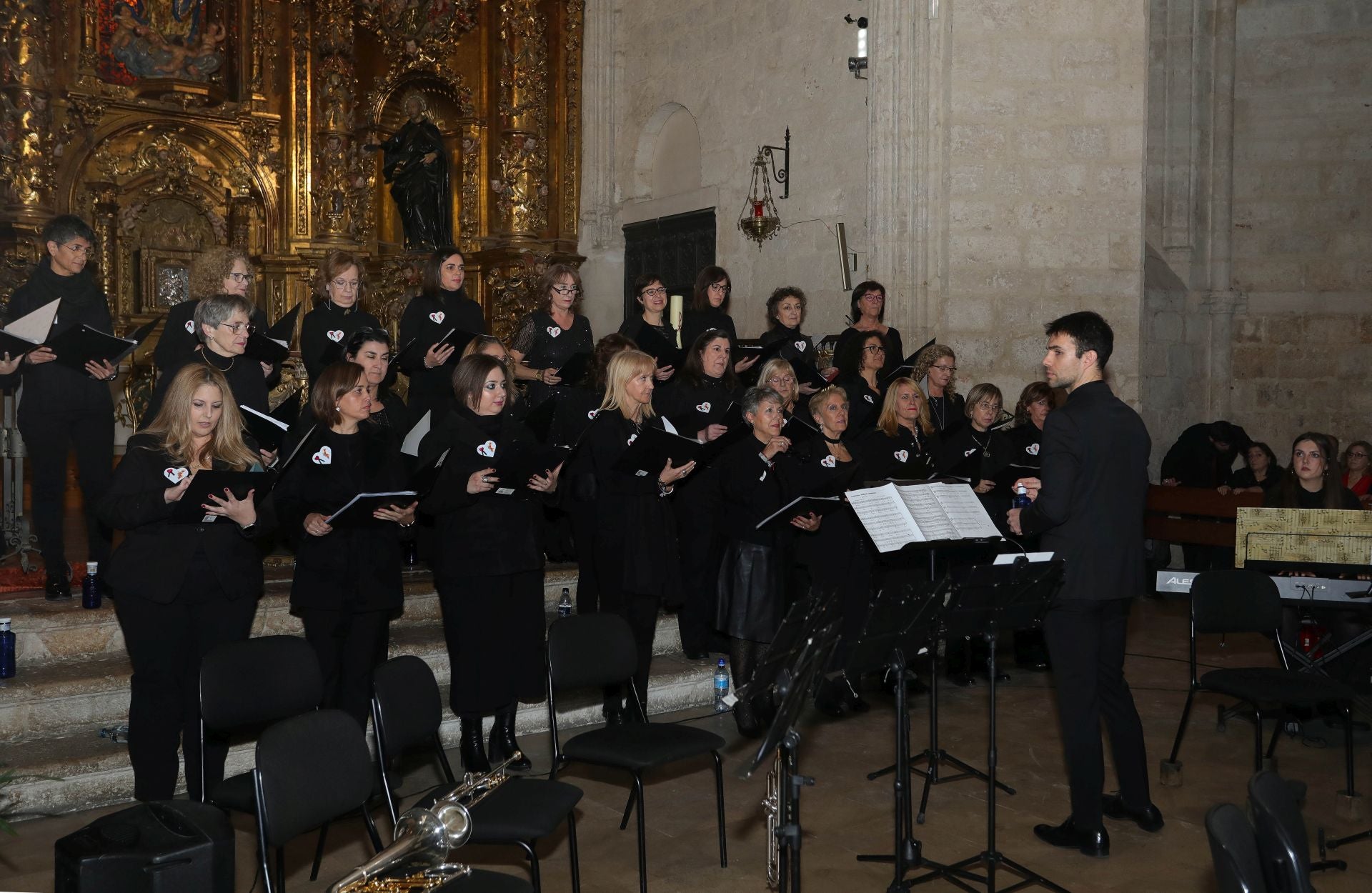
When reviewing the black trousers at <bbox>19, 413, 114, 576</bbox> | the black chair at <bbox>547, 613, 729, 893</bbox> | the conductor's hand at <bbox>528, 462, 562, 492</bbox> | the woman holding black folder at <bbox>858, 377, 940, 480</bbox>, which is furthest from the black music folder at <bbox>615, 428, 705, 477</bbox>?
the black trousers at <bbox>19, 413, 114, 576</bbox>

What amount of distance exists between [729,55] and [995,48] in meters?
2.87

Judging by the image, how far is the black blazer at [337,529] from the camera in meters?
5.16

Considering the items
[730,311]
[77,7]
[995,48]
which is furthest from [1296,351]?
[77,7]

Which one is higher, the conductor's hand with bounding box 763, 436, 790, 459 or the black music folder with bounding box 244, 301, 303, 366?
the black music folder with bounding box 244, 301, 303, 366

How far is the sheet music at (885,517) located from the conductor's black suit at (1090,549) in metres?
0.44

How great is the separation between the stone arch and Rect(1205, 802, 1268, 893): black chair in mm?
10173

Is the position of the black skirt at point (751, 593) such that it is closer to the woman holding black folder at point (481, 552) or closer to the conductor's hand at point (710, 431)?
the conductor's hand at point (710, 431)

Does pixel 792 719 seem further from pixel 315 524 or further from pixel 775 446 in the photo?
pixel 775 446

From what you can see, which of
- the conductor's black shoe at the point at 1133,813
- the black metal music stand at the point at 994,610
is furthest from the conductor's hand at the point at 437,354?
the conductor's black shoe at the point at 1133,813

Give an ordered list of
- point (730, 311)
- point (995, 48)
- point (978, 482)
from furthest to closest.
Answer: point (730, 311), point (995, 48), point (978, 482)

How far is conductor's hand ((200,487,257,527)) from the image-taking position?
4555mm

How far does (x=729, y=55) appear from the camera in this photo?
11.8 m

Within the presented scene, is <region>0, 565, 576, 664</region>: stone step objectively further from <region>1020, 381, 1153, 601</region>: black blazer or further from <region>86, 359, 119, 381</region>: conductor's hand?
<region>1020, 381, 1153, 601</region>: black blazer

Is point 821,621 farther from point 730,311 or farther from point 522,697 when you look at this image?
point 730,311
